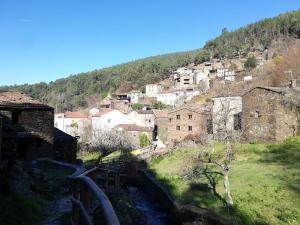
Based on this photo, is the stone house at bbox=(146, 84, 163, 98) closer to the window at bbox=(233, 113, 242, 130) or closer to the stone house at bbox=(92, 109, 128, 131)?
the stone house at bbox=(92, 109, 128, 131)

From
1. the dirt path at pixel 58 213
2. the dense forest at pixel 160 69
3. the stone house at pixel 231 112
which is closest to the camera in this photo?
the dirt path at pixel 58 213

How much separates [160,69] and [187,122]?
9564 centimetres

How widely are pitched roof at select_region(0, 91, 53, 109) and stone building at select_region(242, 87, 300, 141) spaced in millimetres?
20496

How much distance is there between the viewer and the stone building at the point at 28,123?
78.8ft

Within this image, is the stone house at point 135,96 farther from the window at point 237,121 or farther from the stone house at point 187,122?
the window at point 237,121

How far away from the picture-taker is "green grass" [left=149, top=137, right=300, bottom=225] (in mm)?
16141

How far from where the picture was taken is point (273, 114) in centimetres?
3394

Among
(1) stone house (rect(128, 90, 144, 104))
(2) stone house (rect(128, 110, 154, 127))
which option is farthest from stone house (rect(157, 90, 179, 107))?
(2) stone house (rect(128, 110, 154, 127))

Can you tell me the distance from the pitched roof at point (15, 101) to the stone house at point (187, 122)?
27957 mm

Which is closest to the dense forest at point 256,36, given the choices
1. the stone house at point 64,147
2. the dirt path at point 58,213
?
the stone house at point 64,147

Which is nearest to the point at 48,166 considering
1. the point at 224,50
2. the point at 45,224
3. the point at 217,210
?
the point at 217,210

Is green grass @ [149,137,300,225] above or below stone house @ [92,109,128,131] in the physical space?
below

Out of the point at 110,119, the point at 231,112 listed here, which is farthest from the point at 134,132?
the point at 231,112

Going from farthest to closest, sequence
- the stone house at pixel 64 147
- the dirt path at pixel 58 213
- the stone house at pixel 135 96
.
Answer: the stone house at pixel 135 96, the stone house at pixel 64 147, the dirt path at pixel 58 213
